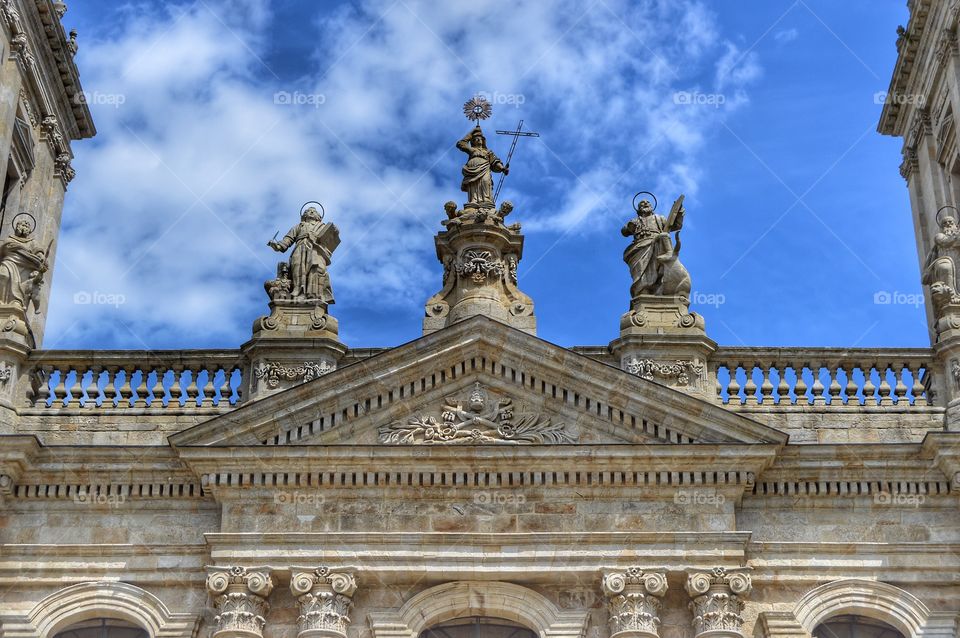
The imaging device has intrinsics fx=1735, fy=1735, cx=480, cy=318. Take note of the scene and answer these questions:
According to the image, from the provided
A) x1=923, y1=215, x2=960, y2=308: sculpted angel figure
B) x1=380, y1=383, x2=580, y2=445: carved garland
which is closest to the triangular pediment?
x1=380, y1=383, x2=580, y2=445: carved garland

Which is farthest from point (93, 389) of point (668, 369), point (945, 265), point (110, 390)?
point (945, 265)

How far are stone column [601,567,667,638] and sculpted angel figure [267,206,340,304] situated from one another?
19.4ft

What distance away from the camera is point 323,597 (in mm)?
20984

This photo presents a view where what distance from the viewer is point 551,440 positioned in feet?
72.4

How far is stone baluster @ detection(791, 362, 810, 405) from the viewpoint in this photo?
2295cm

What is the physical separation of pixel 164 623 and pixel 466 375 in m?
4.95

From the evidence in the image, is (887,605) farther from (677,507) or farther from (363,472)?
(363,472)

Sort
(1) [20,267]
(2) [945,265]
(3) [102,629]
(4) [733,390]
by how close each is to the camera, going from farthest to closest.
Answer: (1) [20,267], (2) [945,265], (4) [733,390], (3) [102,629]

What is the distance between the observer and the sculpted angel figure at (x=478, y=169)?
82.9ft

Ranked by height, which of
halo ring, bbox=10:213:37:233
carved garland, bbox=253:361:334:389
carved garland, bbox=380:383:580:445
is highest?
halo ring, bbox=10:213:37:233

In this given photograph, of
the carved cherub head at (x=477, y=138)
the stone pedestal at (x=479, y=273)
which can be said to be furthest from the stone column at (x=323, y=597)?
the carved cherub head at (x=477, y=138)

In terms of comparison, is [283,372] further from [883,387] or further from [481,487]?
[883,387]

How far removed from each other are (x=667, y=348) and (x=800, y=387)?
1.83 meters

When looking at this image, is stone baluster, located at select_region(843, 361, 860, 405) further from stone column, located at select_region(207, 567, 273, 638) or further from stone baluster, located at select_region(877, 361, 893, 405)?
stone column, located at select_region(207, 567, 273, 638)
